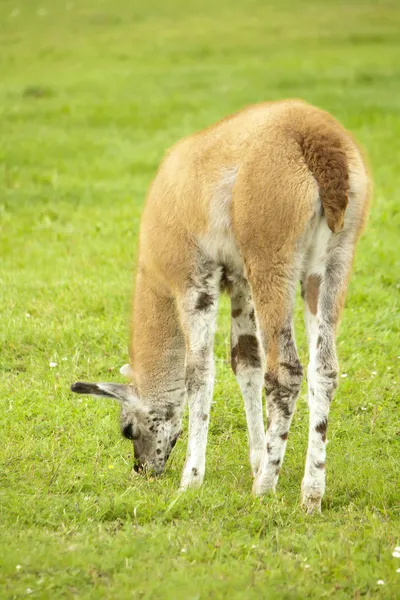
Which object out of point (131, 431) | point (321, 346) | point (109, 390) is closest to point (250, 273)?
point (321, 346)

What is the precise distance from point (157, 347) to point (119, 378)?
50.4 inches

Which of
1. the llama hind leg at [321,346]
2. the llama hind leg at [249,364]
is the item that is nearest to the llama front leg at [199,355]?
the llama hind leg at [249,364]

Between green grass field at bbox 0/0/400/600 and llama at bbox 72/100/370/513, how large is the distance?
13.5 inches

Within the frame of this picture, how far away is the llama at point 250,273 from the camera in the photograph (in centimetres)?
521

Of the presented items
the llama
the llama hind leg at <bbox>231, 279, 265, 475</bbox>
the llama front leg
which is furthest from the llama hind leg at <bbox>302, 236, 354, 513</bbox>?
the llama hind leg at <bbox>231, 279, 265, 475</bbox>

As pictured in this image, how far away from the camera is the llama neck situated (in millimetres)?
6023

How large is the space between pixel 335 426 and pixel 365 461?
23.1 inches

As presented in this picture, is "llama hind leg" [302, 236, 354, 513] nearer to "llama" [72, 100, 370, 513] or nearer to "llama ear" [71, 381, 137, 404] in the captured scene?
"llama" [72, 100, 370, 513]

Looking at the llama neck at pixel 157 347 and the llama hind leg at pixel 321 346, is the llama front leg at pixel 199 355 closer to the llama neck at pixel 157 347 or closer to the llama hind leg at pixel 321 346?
the llama neck at pixel 157 347

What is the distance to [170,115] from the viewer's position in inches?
669

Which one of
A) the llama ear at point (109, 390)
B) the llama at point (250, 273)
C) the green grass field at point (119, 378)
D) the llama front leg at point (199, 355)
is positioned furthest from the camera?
the llama front leg at point (199, 355)

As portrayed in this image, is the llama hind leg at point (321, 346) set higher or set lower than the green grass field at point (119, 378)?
higher

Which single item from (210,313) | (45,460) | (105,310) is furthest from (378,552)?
(105,310)

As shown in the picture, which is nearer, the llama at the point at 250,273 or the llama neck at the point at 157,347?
the llama at the point at 250,273
